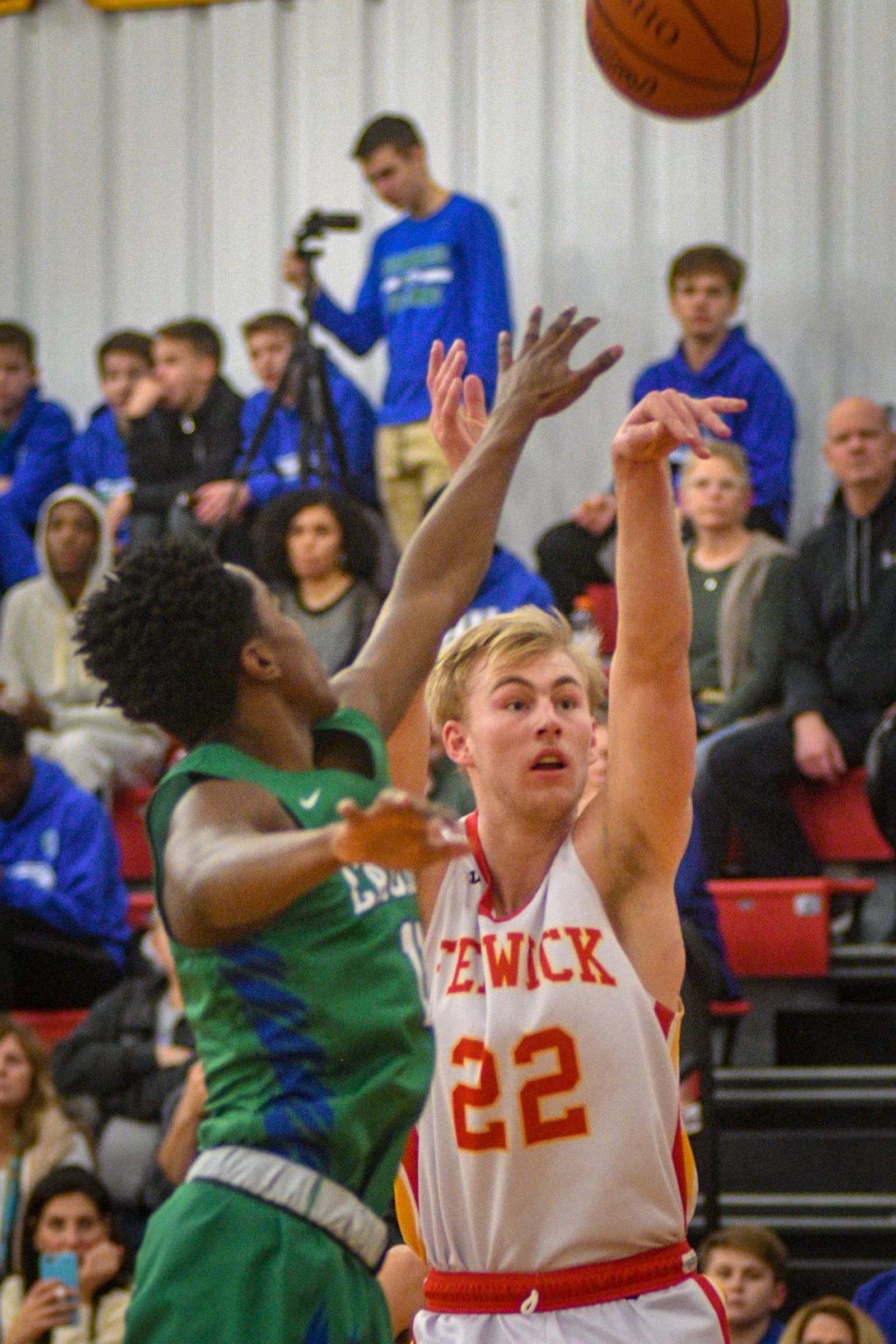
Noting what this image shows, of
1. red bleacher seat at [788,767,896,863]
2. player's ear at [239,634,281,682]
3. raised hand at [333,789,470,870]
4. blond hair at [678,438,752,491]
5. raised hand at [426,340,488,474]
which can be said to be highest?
blond hair at [678,438,752,491]

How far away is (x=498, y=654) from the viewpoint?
10.8 ft

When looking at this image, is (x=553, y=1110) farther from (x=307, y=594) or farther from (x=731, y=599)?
(x=307, y=594)

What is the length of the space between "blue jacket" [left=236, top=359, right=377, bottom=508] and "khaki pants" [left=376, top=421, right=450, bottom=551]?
146 millimetres

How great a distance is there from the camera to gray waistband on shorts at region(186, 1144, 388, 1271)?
253 cm

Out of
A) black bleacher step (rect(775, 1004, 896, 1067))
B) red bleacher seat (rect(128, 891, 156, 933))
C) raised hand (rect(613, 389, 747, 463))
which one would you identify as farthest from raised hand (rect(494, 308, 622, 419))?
red bleacher seat (rect(128, 891, 156, 933))

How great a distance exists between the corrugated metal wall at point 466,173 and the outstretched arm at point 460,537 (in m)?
6.33

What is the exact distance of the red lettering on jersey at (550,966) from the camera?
305 centimetres

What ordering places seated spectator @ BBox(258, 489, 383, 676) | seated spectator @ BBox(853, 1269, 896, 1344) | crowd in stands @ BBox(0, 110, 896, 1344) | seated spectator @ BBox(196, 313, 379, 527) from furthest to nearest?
seated spectator @ BBox(196, 313, 379, 527) < seated spectator @ BBox(258, 489, 383, 676) < crowd in stands @ BBox(0, 110, 896, 1344) < seated spectator @ BBox(853, 1269, 896, 1344)

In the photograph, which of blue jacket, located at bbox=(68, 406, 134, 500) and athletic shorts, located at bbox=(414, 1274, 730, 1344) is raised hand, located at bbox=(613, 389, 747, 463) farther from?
blue jacket, located at bbox=(68, 406, 134, 500)

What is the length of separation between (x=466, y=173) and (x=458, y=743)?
7.35 metres

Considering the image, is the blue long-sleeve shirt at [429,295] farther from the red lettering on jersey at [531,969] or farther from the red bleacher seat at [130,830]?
the red lettering on jersey at [531,969]

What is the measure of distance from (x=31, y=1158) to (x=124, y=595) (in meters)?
3.83

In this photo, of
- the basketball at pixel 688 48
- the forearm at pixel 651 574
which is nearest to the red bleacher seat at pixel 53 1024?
the basketball at pixel 688 48

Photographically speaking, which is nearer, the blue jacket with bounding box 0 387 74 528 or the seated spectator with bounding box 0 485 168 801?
the seated spectator with bounding box 0 485 168 801
